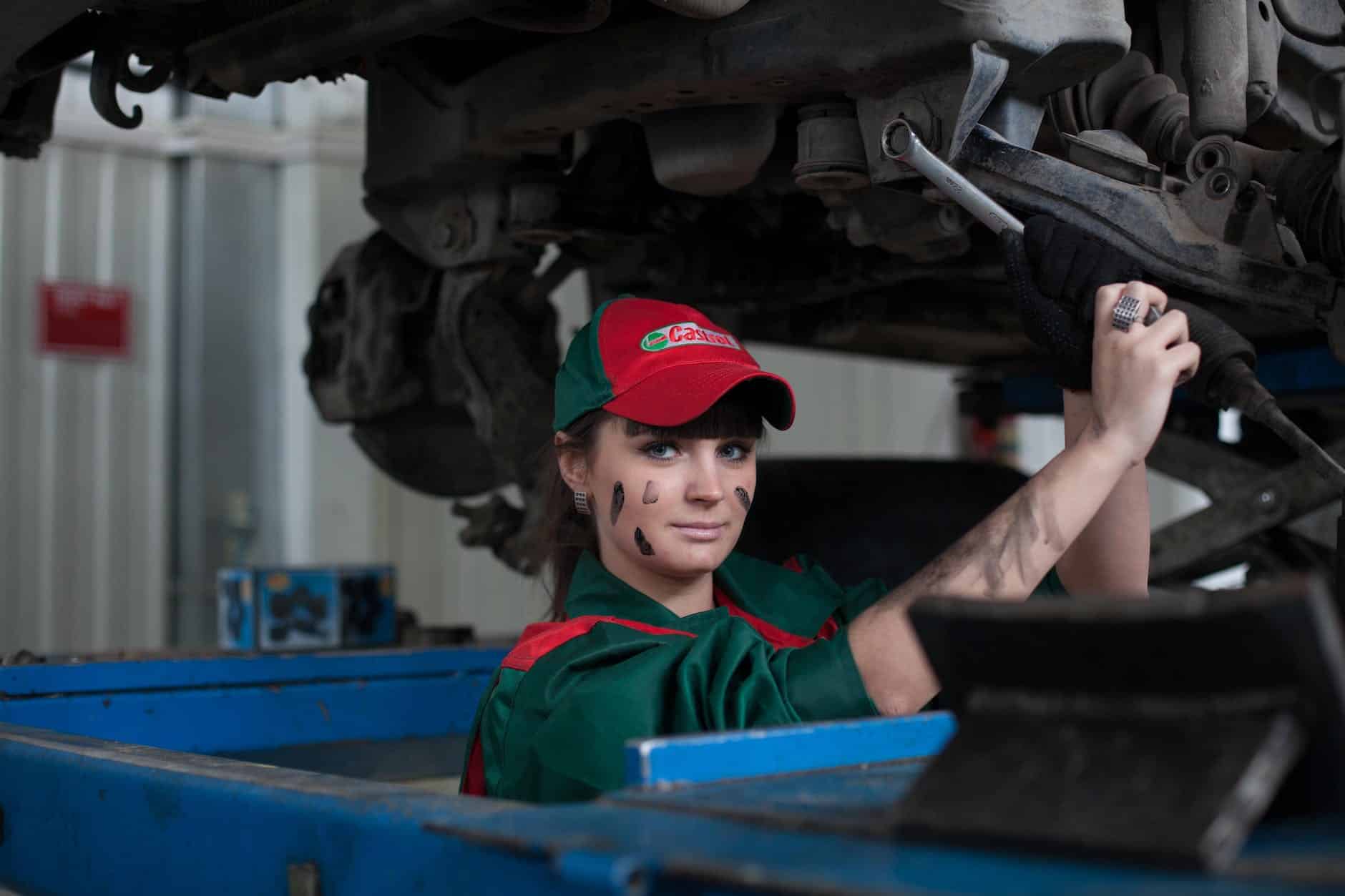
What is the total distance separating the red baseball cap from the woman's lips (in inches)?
4.2

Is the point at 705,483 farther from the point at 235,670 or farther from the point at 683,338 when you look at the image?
the point at 235,670

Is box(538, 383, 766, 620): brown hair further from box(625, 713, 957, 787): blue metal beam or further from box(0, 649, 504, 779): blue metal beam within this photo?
box(0, 649, 504, 779): blue metal beam

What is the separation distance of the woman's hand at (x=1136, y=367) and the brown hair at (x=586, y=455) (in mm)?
411

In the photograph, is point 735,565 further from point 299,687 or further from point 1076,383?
point 299,687

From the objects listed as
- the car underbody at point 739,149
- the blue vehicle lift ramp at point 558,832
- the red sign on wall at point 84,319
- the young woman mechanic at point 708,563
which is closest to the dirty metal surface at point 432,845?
the blue vehicle lift ramp at point 558,832

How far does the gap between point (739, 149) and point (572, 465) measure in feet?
2.01

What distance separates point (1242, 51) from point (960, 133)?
0.39 m

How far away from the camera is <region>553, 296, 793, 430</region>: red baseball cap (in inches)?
57.9

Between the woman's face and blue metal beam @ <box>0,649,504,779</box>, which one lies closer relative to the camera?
the woman's face

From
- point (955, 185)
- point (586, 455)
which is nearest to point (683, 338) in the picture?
point (586, 455)

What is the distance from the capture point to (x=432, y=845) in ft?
3.13

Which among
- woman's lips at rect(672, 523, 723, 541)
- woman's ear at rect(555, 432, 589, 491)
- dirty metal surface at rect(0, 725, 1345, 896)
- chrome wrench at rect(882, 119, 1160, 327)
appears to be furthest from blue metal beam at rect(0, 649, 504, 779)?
chrome wrench at rect(882, 119, 1160, 327)

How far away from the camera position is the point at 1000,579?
1291 millimetres

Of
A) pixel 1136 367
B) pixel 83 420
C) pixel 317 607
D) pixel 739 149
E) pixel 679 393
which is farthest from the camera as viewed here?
pixel 83 420
